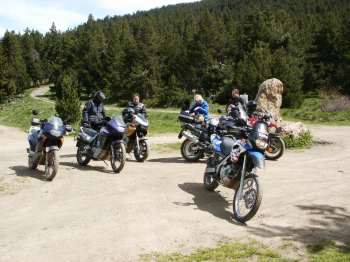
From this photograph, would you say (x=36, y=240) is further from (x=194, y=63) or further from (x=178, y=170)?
(x=194, y=63)

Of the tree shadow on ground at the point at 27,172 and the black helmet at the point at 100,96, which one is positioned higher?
the black helmet at the point at 100,96

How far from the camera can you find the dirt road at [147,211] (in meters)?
5.90

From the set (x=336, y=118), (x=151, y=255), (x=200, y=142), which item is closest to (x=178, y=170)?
(x=200, y=142)

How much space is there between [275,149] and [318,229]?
21.3ft

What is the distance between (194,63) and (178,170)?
4712 cm

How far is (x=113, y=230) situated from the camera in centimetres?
648

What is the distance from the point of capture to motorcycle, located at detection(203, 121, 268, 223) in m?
6.66

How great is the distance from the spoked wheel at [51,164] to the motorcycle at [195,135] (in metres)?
3.61

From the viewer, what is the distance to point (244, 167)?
23.2 ft

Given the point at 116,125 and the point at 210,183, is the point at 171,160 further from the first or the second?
the point at 210,183

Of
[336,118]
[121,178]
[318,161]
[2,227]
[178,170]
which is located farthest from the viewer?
[336,118]

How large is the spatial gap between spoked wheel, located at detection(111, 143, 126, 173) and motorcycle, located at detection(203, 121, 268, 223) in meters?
2.99

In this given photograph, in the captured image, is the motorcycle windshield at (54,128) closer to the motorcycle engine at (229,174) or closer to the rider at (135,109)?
the rider at (135,109)

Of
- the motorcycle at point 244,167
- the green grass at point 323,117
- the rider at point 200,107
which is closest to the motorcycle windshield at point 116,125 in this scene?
the rider at point 200,107
